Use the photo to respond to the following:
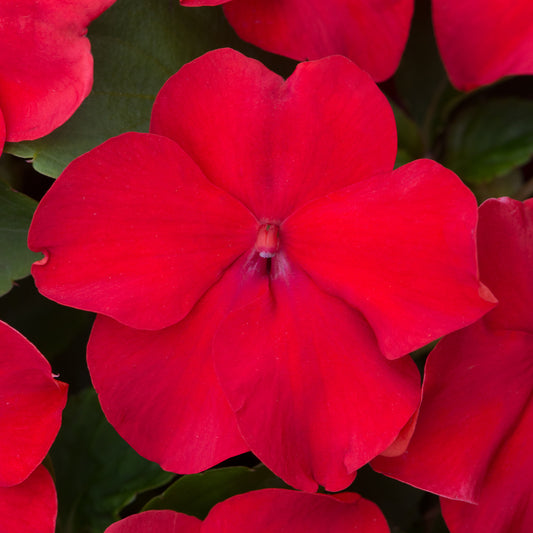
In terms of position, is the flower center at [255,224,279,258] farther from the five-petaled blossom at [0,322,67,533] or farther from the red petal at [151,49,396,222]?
the five-petaled blossom at [0,322,67,533]

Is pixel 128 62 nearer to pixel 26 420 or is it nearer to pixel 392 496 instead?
pixel 26 420

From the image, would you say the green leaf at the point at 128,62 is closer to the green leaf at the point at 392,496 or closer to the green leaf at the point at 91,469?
the green leaf at the point at 91,469

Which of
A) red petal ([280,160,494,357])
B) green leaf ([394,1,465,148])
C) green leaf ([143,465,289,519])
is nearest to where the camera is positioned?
red petal ([280,160,494,357])

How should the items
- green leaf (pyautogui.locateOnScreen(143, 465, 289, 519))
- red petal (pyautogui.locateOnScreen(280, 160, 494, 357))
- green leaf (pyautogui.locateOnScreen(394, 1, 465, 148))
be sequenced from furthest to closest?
green leaf (pyautogui.locateOnScreen(394, 1, 465, 148))
green leaf (pyautogui.locateOnScreen(143, 465, 289, 519))
red petal (pyautogui.locateOnScreen(280, 160, 494, 357))

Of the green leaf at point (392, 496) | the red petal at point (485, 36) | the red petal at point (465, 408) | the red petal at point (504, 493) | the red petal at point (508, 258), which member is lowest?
the green leaf at point (392, 496)

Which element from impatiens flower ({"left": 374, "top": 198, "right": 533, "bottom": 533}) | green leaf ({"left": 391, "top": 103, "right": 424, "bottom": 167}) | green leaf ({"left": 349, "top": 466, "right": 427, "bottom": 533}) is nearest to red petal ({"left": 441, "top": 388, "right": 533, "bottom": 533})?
impatiens flower ({"left": 374, "top": 198, "right": 533, "bottom": 533})

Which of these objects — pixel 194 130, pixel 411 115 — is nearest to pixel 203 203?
pixel 194 130

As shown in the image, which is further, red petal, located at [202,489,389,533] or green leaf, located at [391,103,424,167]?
green leaf, located at [391,103,424,167]

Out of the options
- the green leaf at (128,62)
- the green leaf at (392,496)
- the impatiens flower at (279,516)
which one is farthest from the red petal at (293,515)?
the green leaf at (128,62)
